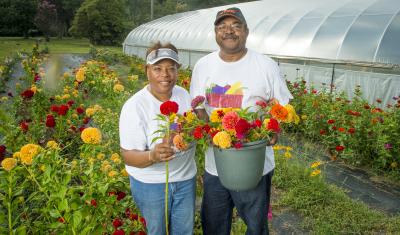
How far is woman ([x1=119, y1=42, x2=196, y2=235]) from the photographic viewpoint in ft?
5.04

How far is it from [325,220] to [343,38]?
482 cm

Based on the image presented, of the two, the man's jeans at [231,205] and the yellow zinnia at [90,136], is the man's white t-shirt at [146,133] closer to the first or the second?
the yellow zinnia at [90,136]

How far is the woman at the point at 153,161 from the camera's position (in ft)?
5.04

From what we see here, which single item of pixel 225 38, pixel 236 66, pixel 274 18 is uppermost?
pixel 274 18

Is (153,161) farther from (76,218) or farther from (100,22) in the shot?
(100,22)

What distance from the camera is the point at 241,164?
151 centimetres

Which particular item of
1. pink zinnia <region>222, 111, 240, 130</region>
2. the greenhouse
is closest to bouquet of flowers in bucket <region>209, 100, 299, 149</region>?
pink zinnia <region>222, 111, 240, 130</region>

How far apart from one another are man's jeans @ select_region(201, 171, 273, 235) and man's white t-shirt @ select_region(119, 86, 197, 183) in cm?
25

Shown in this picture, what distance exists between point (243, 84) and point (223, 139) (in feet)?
1.75

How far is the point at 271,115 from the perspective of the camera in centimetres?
156

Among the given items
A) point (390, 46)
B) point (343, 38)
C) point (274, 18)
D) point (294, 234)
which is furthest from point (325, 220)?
point (274, 18)

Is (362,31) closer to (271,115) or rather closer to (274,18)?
(274,18)

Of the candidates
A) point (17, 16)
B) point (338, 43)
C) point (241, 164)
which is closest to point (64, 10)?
point (17, 16)

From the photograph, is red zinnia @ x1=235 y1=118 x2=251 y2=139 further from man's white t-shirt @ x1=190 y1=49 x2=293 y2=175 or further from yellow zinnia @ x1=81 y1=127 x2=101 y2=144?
yellow zinnia @ x1=81 y1=127 x2=101 y2=144
